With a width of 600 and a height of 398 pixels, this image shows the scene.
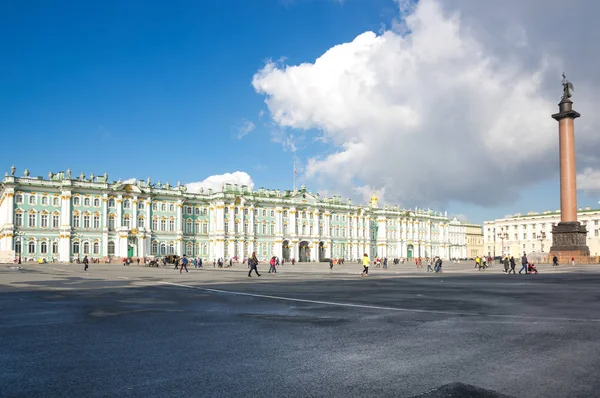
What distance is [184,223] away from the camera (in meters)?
105

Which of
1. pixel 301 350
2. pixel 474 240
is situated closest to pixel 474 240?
pixel 474 240

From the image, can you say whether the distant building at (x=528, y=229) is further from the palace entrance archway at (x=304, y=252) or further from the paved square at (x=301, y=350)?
the paved square at (x=301, y=350)

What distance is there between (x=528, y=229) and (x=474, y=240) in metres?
30.2

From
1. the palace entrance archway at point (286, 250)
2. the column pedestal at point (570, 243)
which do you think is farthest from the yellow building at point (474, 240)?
the column pedestal at point (570, 243)

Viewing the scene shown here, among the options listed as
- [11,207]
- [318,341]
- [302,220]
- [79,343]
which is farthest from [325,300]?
[302,220]

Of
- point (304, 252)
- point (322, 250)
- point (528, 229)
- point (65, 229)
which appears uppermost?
point (65, 229)

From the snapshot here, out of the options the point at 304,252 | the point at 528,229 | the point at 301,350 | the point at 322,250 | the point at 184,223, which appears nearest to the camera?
the point at 301,350

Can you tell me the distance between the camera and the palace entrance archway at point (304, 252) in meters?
118

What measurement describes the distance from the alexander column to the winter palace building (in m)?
63.1

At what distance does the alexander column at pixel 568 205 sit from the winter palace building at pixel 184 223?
63.1m

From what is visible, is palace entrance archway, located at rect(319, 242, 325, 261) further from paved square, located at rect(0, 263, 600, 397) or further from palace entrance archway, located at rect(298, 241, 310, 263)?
paved square, located at rect(0, 263, 600, 397)

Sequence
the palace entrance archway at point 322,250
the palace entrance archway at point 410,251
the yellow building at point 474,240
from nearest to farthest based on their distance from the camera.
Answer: the palace entrance archway at point 322,250 → the palace entrance archway at point 410,251 → the yellow building at point 474,240

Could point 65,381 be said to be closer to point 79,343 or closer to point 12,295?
point 79,343

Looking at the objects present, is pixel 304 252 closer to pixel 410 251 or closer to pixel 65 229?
pixel 410 251
